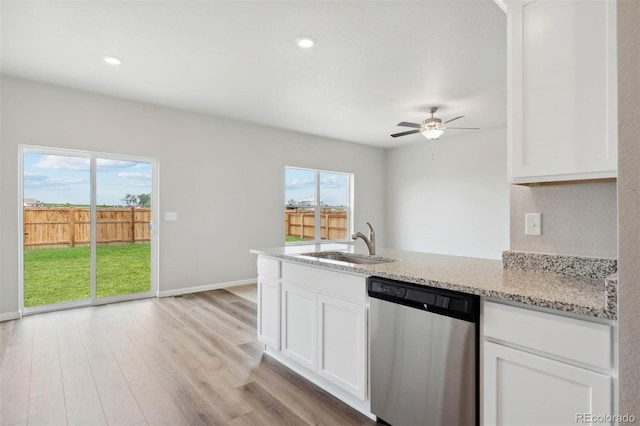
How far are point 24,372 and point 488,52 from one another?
461cm

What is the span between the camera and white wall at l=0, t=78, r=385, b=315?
146 inches

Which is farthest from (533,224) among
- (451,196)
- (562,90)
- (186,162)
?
(451,196)

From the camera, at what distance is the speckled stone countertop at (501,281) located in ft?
3.90

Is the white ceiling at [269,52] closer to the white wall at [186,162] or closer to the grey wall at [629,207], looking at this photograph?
the white wall at [186,162]

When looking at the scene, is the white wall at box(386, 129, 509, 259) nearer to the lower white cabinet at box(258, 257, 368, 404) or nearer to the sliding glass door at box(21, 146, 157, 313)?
the lower white cabinet at box(258, 257, 368, 404)

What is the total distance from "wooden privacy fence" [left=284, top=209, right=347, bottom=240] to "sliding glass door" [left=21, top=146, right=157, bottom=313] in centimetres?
237

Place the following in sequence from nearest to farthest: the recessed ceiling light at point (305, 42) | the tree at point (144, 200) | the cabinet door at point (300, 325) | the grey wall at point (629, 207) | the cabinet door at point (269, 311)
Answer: the grey wall at point (629, 207) < the cabinet door at point (300, 325) < the cabinet door at point (269, 311) < the recessed ceiling light at point (305, 42) < the tree at point (144, 200)

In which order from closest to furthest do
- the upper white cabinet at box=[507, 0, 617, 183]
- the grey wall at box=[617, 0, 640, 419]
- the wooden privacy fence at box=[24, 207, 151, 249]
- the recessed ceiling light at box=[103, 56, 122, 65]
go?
1. the grey wall at box=[617, 0, 640, 419]
2. the upper white cabinet at box=[507, 0, 617, 183]
3. the recessed ceiling light at box=[103, 56, 122, 65]
4. the wooden privacy fence at box=[24, 207, 151, 249]

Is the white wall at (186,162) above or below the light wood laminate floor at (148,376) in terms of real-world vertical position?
above

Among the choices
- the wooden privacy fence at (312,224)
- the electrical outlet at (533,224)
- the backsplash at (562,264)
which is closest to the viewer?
the backsplash at (562,264)

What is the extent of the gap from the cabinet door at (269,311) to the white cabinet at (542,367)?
1.54 metres

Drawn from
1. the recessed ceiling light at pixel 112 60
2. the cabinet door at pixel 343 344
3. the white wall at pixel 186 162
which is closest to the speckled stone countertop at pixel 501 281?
the cabinet door at pixel 343 344

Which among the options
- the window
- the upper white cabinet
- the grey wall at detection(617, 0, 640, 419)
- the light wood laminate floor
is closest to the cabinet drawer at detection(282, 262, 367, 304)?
the light wood laminate floor

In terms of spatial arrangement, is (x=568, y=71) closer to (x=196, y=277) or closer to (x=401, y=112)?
(x=401, y=112)
